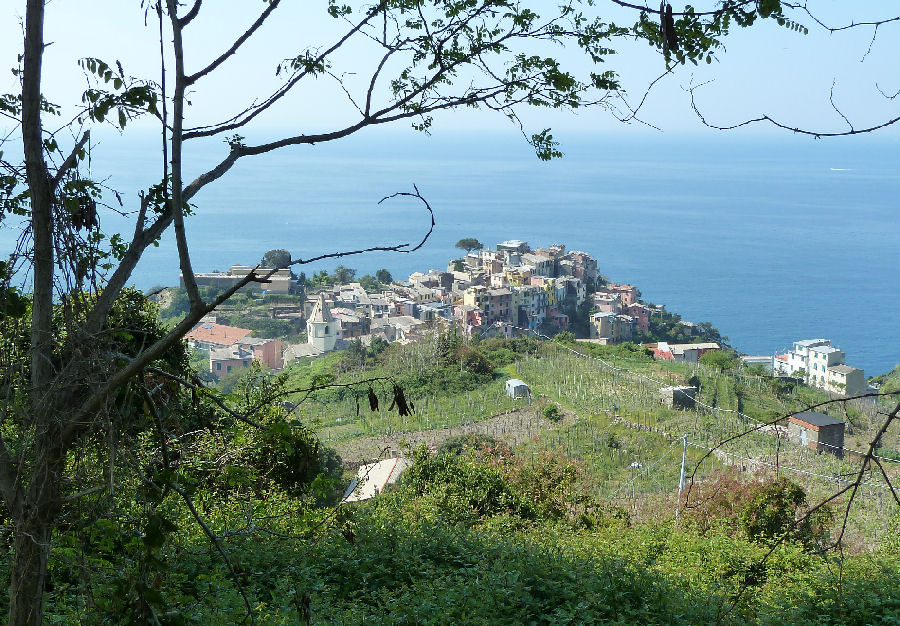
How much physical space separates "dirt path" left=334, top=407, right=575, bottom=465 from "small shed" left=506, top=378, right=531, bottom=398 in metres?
0.96

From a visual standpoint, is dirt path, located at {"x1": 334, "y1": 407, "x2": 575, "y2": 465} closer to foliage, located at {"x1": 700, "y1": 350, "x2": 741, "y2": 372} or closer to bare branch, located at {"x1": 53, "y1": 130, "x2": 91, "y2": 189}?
foliage, located at {"x1": 700, "y1": 350, "x2": 741, "y2": 372}

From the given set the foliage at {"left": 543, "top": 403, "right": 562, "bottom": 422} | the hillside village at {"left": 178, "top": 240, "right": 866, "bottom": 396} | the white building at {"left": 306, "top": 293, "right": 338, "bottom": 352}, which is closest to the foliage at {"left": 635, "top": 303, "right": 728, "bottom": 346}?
the hillside village at {"left": 178, "top": 240, "right": 866, "bottom": 396}

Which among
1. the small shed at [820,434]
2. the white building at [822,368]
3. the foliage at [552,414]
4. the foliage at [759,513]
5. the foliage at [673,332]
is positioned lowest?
the white building at [822,368]

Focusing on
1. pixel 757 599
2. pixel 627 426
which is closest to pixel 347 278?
pixel 627 426

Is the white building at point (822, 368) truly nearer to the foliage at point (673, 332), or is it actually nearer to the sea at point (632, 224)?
the foliage at point (673, 332)

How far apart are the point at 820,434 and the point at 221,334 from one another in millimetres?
19645

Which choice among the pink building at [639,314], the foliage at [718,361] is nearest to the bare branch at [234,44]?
the foliage at [718,361]

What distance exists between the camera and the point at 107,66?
1.65 meters

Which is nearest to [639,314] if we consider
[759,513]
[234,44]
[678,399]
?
[678,399]

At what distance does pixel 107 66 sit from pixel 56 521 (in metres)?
1.00

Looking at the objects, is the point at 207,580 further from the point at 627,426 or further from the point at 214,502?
the point at 627,426

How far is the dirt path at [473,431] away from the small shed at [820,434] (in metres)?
3.80

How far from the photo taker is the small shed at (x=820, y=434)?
11.6 metres

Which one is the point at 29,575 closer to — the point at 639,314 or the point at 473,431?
the point at 473,431
